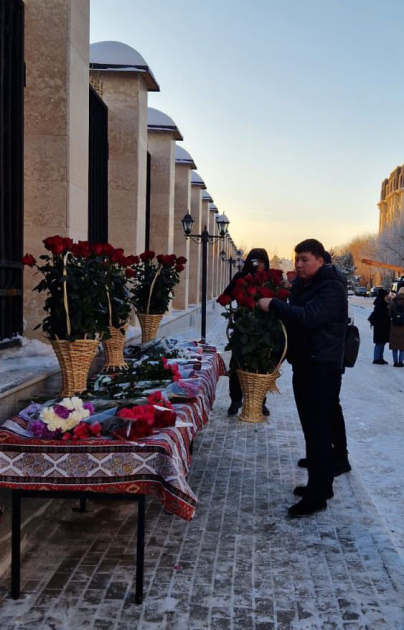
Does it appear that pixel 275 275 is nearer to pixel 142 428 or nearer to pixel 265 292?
pixel 265 292

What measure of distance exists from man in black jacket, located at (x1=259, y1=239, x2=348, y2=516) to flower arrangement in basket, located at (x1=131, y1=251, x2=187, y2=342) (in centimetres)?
265

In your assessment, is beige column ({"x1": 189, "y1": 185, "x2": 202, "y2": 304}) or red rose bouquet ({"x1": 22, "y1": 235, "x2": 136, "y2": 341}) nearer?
red rose bouquet ({"x1": 22, "y1": 235, "x2": 136, "y2": 341})

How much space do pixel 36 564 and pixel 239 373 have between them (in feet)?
5.65

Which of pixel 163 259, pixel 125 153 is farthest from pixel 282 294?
pixel 125 153

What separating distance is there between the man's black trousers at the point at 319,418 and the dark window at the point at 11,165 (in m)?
2.90

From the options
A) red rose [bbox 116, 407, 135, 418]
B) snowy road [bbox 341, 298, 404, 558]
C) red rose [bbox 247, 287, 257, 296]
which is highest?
red rose [bbox 247, 287, 257, 296]

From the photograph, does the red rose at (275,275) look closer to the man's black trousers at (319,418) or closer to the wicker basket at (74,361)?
the man's black trousers at (319,418)

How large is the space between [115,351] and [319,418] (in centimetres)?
203

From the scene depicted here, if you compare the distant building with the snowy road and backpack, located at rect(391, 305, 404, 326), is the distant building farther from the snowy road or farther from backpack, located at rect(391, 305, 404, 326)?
the snowy road

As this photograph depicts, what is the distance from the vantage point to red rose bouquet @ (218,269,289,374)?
4023 millimetres

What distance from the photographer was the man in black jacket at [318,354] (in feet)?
14.6

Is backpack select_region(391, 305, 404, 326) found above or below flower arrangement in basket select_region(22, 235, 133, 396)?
below

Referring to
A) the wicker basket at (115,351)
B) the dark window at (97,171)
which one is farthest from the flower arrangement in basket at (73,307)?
the dark window at (97,171)

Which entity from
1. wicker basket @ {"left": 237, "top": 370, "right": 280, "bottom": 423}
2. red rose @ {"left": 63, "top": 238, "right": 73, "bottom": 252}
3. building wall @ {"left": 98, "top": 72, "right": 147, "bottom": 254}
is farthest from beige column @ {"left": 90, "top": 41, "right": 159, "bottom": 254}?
wicker basket @ {"left": 237, "top": 370, "right": 280, "bottom": 423}
